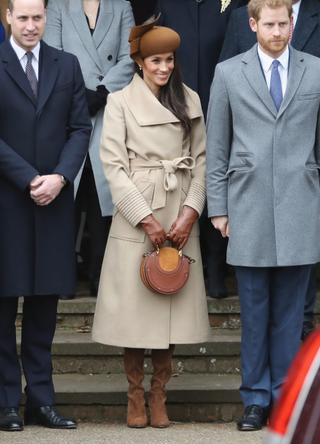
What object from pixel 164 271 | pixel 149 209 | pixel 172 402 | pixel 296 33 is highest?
pixel 296 33

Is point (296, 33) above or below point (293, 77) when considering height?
above

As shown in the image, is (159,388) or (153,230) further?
(159,388)

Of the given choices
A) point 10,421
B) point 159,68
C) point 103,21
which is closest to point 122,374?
point 10,421

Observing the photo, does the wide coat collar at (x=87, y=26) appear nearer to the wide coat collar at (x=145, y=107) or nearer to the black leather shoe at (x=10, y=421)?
the wide coat collar at (x=145, y=107)

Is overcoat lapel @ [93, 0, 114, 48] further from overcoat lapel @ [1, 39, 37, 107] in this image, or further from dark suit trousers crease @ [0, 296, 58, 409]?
dark suit trousers crease @ [0, 296, 58, 409]

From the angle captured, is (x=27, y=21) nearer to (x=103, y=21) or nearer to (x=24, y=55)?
(x=24, y=55)

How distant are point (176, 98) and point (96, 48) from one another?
123 centimetres

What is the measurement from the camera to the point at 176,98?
3686mm

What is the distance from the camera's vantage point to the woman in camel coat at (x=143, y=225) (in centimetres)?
359

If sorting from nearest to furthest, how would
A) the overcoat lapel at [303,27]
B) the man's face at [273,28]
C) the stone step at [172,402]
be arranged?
the man's face at [273,28] < the stone step at [172,402] < the overcoat lapel at [303,27]

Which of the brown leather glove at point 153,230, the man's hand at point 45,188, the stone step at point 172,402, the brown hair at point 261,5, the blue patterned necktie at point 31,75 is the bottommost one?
the stone step at point 172,402

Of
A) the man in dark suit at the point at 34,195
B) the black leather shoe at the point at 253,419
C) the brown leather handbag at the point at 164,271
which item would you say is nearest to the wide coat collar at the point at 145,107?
the man in dark suit at the point at 34,195

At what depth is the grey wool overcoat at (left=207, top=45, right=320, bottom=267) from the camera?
346 cm

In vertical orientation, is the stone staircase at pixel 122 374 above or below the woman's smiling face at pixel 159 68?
below
